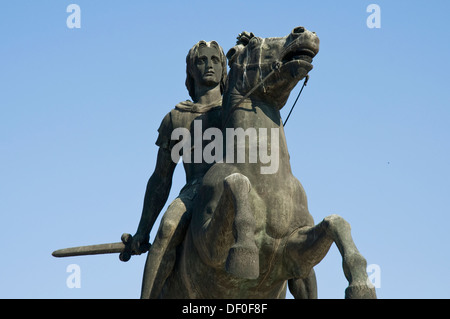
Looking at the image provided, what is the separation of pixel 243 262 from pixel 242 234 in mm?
349

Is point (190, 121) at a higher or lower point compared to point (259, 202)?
higher

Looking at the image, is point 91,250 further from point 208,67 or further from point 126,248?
point 208,67

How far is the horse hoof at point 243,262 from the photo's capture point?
34.6ft

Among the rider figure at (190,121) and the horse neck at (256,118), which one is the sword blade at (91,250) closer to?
the rider figure at (190,121)

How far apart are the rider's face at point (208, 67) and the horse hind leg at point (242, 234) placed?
235 cm

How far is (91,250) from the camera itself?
44.7 feet

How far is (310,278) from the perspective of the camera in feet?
40.1

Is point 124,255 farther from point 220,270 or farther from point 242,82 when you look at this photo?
point 242,82

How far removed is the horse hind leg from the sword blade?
2.82 meters

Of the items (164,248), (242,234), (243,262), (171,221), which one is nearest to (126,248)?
(164,248)

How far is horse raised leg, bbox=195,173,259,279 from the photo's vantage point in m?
10.6

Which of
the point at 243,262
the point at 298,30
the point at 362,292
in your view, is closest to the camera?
the point at 362,292

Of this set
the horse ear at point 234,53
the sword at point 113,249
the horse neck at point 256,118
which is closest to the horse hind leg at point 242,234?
the horse neck at point 256,118

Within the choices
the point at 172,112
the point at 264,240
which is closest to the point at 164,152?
the point at 172,112
